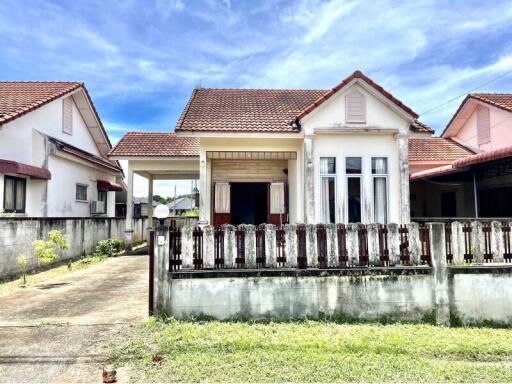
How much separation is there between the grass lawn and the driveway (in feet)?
1.46

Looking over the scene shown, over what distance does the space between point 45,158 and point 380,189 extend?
11.8 meters

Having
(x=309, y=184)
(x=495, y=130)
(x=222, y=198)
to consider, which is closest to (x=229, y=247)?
(x=309, y=184)

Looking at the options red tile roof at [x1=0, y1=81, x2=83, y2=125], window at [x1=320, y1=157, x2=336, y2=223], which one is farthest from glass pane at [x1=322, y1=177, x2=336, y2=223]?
red tile roof at [x1=0, y1=81, x2=83, y2=125]

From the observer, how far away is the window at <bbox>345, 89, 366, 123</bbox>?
9719 mm

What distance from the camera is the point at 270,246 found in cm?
584

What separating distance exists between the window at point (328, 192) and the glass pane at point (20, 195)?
33.7ft

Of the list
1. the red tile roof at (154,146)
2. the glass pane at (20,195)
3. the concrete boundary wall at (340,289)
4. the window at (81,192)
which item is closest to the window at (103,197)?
the window at (81,192)

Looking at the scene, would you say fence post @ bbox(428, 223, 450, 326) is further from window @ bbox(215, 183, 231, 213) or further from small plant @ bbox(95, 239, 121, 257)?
small plant @ bbox(95, 239, 121, 257)

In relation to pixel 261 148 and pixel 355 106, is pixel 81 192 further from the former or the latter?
pixel 355 106

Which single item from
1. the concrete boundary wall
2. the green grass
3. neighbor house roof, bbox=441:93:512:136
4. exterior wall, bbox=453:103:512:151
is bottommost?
the green grass

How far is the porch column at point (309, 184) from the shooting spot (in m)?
9.32

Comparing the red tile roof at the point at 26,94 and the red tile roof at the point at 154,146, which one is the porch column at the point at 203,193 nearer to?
the red tile roof at the point at 154,146

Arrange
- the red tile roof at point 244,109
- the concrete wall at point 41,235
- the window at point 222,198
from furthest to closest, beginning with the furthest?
1. the window at point 222,198
2. the red tile roof at point 244,109
3. the concrete wall at point 41,235

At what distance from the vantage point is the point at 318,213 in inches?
374
